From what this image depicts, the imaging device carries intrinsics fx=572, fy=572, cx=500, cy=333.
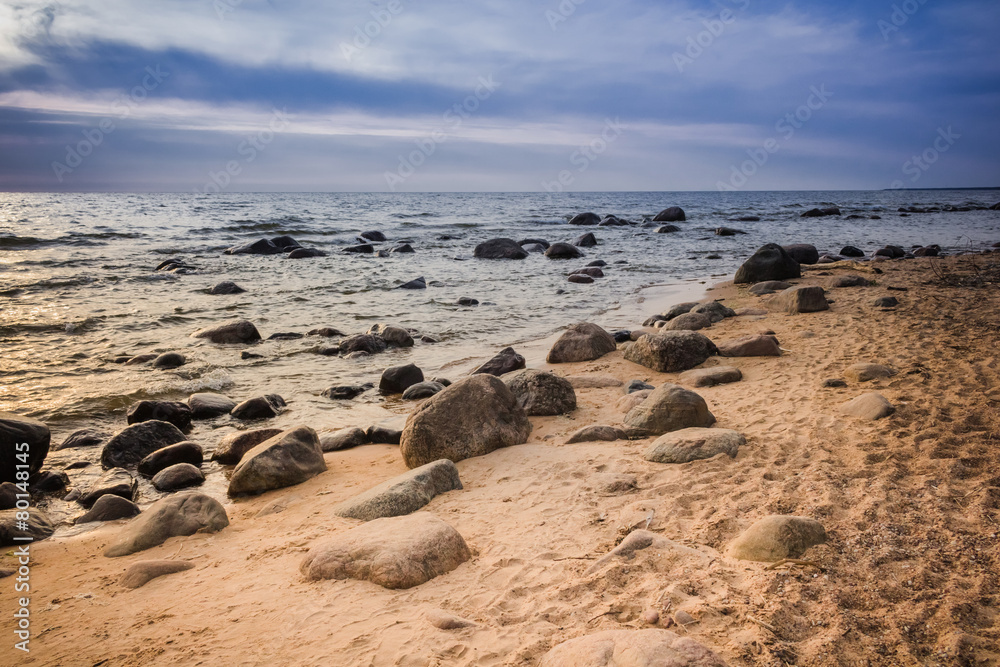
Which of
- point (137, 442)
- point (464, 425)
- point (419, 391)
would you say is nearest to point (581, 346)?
point (419, 391)

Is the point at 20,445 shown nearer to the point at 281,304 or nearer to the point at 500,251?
the point at 281,304

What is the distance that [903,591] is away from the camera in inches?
96.4

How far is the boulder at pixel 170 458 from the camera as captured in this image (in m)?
4.93

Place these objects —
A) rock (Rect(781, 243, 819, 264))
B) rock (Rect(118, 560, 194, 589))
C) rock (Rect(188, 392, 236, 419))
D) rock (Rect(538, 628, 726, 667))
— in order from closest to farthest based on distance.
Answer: rock (Rect(538, 628, 726, 667))
rock (Rect(118, 560, 194, 589))
rock (Rect(188, 392, 236, 419))
rock (Rect(781, 243, 819, 264))

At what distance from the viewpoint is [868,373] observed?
17.5ft

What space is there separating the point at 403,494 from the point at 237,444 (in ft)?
7.06

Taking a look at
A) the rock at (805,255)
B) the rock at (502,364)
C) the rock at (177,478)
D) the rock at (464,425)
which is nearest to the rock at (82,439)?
the rock at (177,478)

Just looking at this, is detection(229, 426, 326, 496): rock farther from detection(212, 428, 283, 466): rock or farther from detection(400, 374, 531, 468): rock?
detection(400, 374, 531, 468): rock

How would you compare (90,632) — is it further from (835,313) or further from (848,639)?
(835,313)

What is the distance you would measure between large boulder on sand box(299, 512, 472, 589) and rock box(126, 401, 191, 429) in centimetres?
345

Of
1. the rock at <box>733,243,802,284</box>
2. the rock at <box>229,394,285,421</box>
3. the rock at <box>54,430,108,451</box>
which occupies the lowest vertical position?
the rock at <box>54,430,108,451</box>

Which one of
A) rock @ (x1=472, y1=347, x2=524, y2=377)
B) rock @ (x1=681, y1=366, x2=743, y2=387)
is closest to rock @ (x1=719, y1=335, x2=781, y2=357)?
rock @ (x1=681, y1=366, x2=743, y2=387)

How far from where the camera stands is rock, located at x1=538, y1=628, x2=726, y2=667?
6.77 ft

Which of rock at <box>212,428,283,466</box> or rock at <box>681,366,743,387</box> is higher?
rock at <box>681,366,743,387</box>
